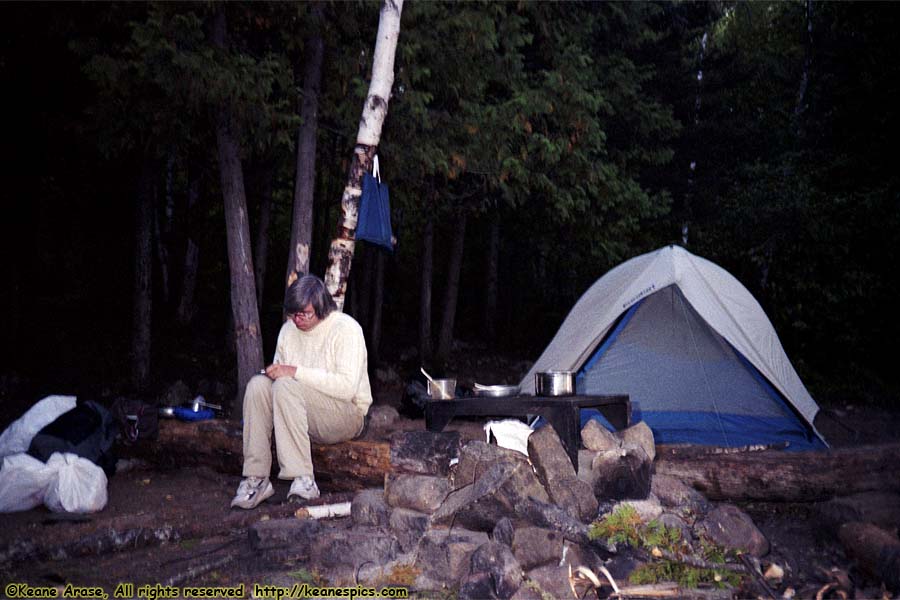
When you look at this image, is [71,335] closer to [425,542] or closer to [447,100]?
[447,100]

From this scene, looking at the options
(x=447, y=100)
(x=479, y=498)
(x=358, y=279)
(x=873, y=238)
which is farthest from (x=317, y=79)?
(x=358, y=279)

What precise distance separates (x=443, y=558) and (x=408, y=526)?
0.42m

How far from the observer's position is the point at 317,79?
774cm

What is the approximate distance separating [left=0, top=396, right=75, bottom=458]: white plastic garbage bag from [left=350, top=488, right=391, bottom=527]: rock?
2.39m

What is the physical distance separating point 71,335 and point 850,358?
1355 centimetres

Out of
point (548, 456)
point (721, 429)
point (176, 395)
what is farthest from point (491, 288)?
point (548, 456)

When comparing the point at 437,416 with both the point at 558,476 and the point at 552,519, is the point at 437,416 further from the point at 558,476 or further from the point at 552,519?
the point at 552,519

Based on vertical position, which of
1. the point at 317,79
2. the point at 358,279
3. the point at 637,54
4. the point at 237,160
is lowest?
the point at 358,279

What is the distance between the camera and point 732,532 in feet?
12.0

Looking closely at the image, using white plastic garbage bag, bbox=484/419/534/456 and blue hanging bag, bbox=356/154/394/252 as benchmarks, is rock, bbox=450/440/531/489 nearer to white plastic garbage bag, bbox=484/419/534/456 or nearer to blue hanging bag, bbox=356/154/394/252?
white plastic garbage bag, bbox=484/419/534/456

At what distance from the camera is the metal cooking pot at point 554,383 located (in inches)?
173

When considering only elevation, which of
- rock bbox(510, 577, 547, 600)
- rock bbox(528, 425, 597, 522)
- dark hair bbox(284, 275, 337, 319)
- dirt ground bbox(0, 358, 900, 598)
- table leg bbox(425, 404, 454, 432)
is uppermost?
dark hair bbox(284, 275, 337, 319)

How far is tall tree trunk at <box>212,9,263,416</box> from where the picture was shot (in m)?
7.28

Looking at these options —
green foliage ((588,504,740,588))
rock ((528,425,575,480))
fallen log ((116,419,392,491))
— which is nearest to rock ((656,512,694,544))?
green foliage ((588,504,740,588))
